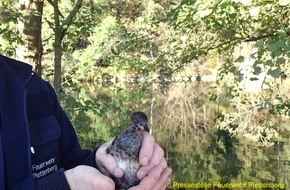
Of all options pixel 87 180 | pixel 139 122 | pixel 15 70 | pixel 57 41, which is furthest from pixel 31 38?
pixel 87 180

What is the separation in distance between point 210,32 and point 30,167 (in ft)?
14.8

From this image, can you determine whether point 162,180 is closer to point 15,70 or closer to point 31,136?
point 31,136

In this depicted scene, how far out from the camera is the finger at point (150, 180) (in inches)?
37.4

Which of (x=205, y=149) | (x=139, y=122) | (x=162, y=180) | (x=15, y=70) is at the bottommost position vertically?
(x=205, y=149)

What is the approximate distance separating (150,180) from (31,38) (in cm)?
352

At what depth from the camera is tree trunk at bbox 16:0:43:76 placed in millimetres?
4066

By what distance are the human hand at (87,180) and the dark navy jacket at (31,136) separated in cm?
2

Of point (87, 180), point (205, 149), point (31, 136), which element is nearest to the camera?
point (87, 180)

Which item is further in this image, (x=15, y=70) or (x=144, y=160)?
(x=15, y=70)

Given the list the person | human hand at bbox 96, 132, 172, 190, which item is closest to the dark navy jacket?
the person

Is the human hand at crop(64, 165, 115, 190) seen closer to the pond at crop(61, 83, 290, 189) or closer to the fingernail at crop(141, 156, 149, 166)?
the fingernail at crop(141, 156, 149, 166)

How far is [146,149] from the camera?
100 centimetres

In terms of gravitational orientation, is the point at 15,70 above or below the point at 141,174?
above

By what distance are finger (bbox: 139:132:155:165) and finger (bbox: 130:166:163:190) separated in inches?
1.2
